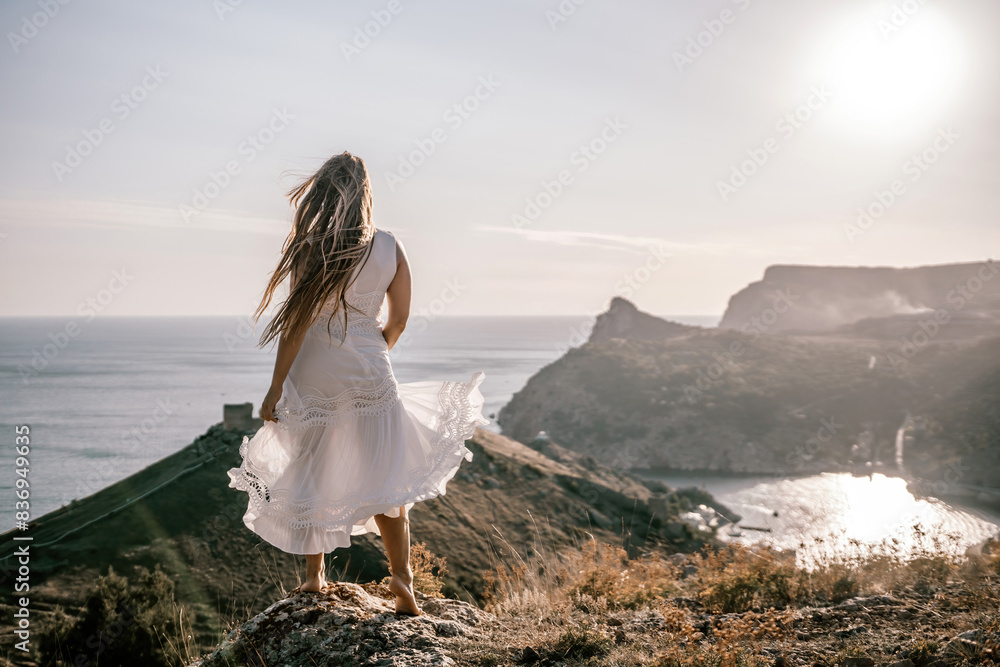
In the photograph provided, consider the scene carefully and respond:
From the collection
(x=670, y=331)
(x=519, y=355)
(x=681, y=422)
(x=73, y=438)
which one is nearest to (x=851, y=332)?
(x=670, y=331)

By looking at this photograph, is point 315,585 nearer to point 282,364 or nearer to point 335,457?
point 335,457

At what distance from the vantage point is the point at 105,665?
739cm

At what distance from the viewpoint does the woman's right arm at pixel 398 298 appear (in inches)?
134

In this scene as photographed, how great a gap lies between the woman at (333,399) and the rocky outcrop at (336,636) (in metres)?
0.36

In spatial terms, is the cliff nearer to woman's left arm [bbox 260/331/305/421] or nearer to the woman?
the woman

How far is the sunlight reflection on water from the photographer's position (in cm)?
2902

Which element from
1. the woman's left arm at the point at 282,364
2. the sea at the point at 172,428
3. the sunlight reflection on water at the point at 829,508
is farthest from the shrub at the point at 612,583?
the sunlight reflection on water at the point at 829,508

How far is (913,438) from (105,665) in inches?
2079

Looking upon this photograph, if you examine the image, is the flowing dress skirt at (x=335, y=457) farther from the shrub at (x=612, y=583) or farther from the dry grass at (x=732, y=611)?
the shrub at (x=612, y=583)

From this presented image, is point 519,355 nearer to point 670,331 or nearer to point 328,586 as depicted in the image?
point 670,331

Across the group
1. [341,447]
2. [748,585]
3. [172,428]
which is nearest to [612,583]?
[748,585]

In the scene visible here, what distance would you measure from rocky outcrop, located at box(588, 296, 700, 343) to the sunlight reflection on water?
4510cm

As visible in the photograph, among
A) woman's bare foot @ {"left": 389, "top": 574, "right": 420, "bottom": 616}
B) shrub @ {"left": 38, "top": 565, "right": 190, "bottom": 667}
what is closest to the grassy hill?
shrub @ {"left": 38, "top": 565, "right": 190, "bottom": 667}

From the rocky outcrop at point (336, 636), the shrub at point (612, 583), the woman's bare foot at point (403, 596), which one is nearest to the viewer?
the rocky outcrop at point (336, 636)
